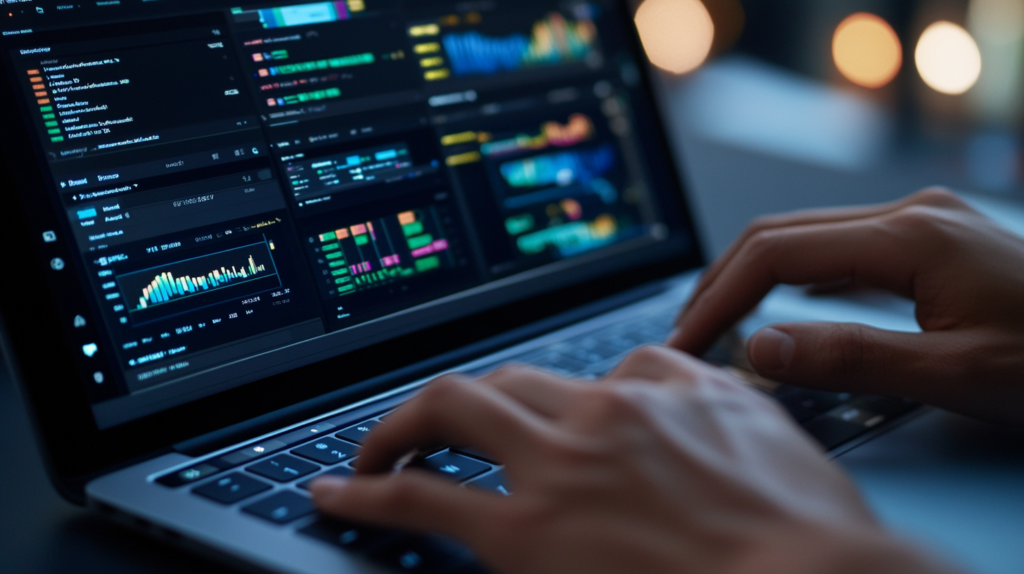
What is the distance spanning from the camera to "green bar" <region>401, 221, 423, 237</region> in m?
0.75

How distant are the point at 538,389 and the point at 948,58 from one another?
2.50 meters

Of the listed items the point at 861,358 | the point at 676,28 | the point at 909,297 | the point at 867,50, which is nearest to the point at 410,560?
Answer: the point at 861,358

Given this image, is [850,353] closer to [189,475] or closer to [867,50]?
[189,475]

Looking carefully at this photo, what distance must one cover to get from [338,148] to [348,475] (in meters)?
0.33

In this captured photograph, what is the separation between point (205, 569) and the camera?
488 mm

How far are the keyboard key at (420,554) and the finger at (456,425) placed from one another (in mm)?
61

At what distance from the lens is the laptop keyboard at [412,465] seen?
0.45m

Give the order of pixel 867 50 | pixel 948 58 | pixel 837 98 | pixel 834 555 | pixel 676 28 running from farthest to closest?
pixel 867 50, pixel 676 28, pixel 948 58, pixel 837 98, pixel 834 555

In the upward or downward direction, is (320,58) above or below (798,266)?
above

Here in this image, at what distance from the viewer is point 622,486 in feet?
1.33

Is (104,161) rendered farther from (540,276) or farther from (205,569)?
(540,276)

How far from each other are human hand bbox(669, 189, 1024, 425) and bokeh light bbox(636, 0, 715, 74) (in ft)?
5.79

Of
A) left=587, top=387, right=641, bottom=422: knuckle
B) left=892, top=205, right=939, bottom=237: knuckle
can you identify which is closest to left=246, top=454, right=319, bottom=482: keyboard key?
left=587, top=387, right=641, bottom=422: knuckle

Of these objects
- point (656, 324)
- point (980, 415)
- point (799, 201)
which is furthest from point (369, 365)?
point (799, 201)
